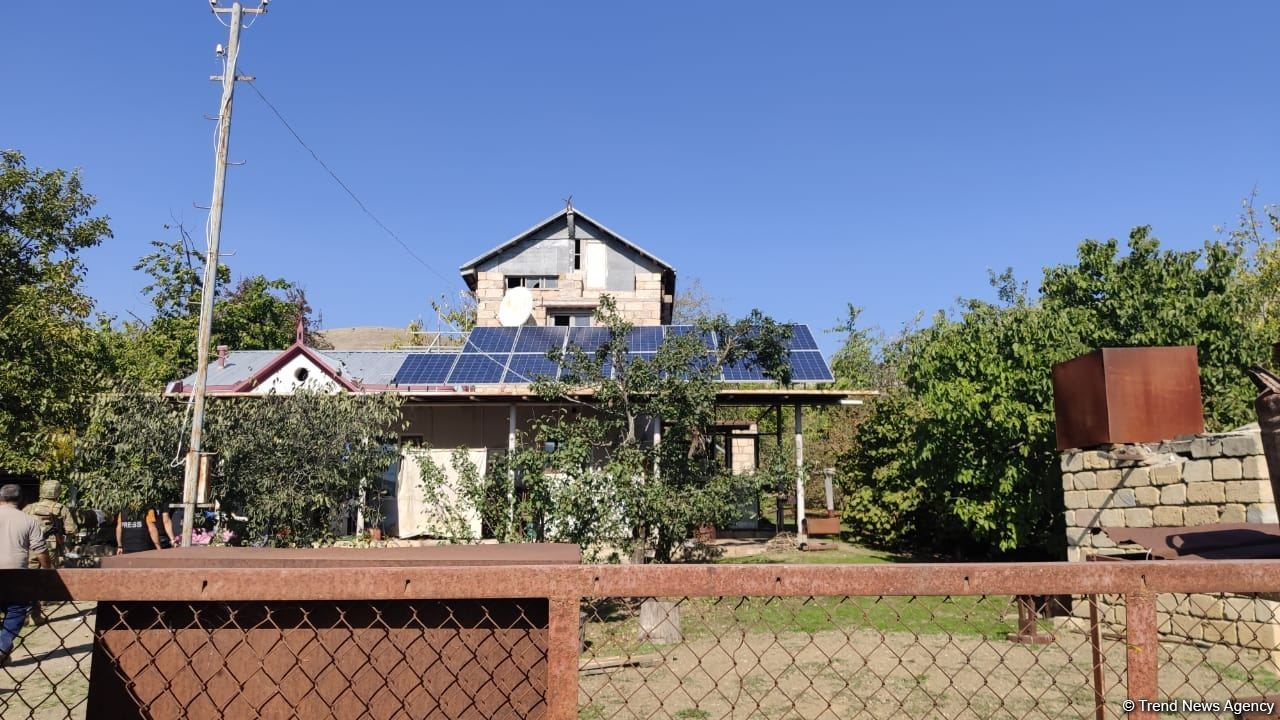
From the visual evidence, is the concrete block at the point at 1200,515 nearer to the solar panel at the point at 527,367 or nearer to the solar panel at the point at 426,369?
the solar panel at the point at 527,367

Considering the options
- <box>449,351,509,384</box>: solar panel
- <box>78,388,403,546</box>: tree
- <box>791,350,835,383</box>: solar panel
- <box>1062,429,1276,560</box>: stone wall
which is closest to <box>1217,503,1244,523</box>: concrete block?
<box>1062,429,1276,560</box>: stone wall

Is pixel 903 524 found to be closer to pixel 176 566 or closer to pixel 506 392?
pixel 506 392

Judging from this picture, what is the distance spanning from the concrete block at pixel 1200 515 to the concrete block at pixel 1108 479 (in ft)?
2.98

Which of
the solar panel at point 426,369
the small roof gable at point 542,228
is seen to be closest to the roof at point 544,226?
the small roof gable at point 542,228

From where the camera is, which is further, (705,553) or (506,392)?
(506,392)

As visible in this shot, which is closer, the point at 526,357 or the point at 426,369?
the point at 426,369

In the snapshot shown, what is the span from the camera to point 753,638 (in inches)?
370

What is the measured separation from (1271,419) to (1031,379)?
39.2 ft

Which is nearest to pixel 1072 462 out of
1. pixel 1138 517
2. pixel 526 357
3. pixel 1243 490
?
pixel 1138 517

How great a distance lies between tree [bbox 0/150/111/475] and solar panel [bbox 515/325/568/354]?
7.89 m

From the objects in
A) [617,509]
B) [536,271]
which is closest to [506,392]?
[617,509]

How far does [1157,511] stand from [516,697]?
9.56 metres

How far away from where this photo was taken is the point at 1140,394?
331 inches

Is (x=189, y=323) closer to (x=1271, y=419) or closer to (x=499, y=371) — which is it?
(x=499, y=371)
